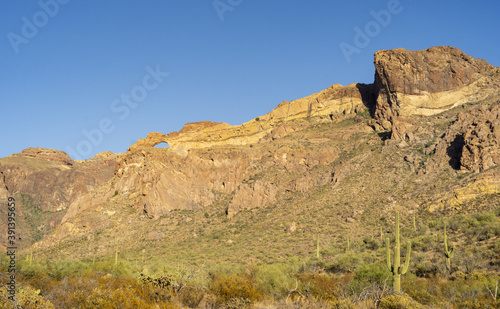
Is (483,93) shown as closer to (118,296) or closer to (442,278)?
(442,278)

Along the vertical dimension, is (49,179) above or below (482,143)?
above

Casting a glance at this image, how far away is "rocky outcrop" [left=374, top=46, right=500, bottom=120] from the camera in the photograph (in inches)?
2726

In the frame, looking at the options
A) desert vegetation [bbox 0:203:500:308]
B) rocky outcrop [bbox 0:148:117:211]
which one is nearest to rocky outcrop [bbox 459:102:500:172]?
desert vegetation [bbox 0:203:500:308]

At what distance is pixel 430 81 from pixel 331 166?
2358 centimetres

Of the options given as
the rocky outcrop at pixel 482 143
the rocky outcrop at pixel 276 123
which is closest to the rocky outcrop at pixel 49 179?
the rocky outcrop at pixel 276 123

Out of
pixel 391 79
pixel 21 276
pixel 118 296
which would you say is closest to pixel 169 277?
pixel 118 296

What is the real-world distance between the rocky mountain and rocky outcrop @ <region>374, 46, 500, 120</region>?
6.6 inches

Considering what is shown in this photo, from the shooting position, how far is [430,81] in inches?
2810

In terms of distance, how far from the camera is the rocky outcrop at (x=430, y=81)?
69.2m

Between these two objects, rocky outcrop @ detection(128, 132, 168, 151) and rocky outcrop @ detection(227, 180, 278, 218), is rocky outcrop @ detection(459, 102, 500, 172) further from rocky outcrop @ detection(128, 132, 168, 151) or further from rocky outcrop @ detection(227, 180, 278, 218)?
rocky outcrop @ detection(128, 132, 168, 151)

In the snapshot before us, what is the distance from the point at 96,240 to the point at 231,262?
23185mm

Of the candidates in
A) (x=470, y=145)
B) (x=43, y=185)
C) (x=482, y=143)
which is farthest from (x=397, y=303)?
(x=43, y=185)

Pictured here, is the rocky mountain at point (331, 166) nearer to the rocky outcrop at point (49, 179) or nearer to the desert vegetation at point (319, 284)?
the desert vegetation at point (319, 284)

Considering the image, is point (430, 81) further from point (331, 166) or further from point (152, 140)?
point (152, 140)
